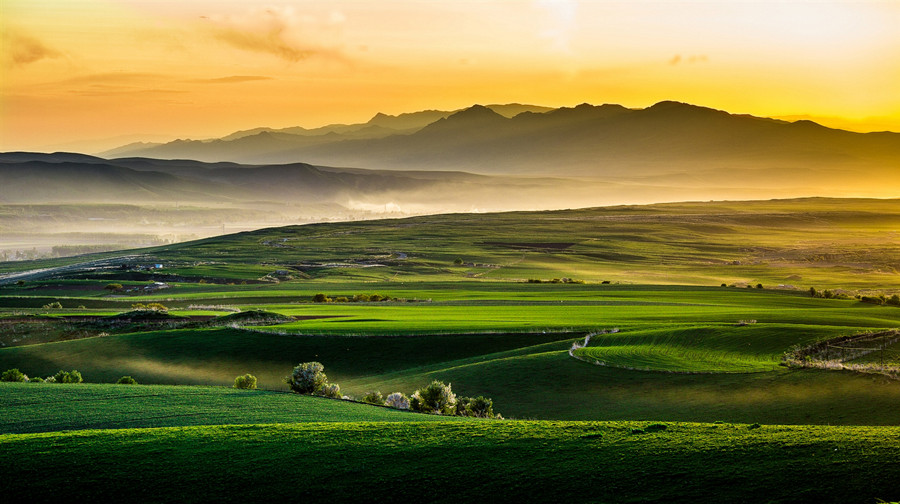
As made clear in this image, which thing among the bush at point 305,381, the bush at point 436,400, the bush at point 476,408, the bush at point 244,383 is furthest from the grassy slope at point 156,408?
the bush at point 244,383

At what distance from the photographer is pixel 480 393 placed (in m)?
47.3

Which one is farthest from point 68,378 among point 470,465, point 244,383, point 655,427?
point 655,427

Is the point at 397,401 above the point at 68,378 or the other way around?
above

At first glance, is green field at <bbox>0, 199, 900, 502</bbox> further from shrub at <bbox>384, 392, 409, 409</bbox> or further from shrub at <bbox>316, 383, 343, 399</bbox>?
shrub at <bbox>384, 392, 409, 409</bbox>

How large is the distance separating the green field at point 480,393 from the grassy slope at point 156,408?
185mm

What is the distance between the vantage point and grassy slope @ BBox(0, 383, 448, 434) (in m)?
30.5

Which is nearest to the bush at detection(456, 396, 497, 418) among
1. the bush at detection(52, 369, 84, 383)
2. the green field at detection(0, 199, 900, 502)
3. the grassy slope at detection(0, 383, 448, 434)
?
the green field at detection(0, 199, 900, 502)

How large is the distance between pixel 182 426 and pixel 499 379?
24.2 meters

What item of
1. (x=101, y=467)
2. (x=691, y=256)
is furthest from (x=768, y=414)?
(x=691, y=256)

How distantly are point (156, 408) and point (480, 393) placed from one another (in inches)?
793

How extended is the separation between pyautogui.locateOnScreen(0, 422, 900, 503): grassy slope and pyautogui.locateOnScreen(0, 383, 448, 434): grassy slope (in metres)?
4.40

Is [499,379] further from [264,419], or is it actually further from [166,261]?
[166,261]

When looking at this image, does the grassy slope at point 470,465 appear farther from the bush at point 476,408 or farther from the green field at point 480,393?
the bush at point 476,408

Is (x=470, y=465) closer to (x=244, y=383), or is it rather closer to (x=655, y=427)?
(x=655, y=427)
